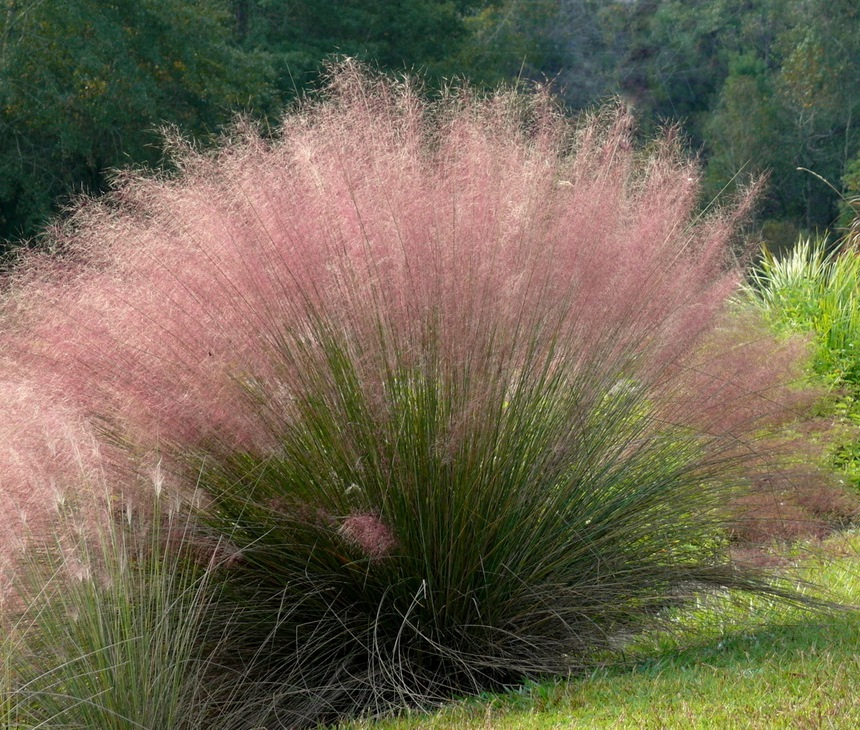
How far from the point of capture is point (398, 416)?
416 centimetres

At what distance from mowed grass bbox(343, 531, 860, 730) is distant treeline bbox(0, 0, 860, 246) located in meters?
3.83

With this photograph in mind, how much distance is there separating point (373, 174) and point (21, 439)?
1.64 meters

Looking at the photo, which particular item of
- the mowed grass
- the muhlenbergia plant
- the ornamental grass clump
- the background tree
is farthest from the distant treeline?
the muhlenbergia plant

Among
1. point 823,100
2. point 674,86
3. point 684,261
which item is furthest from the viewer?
point 674,86

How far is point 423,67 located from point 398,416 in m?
16.6

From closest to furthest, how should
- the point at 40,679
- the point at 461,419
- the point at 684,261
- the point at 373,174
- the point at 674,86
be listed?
the point at 40,679
the point at 461,419
the point at 373,174
the point at 684,261
the point at 674,86

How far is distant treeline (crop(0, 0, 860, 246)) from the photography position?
1977cm

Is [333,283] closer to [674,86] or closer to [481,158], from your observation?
[481,158]

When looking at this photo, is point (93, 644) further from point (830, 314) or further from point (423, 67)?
point (423, 67)

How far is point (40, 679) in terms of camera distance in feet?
11.7

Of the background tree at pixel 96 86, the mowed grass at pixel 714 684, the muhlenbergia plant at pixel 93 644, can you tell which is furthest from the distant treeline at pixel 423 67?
the muhlenbergia plant at pixel 93 644

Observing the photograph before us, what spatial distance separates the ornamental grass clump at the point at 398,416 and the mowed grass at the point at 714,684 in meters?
0.18

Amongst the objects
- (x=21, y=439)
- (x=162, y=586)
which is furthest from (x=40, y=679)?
(x=21, y=439)

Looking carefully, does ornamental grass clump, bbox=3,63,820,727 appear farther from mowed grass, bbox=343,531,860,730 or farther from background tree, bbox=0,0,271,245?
background tree, bbox=0,0,271,245
